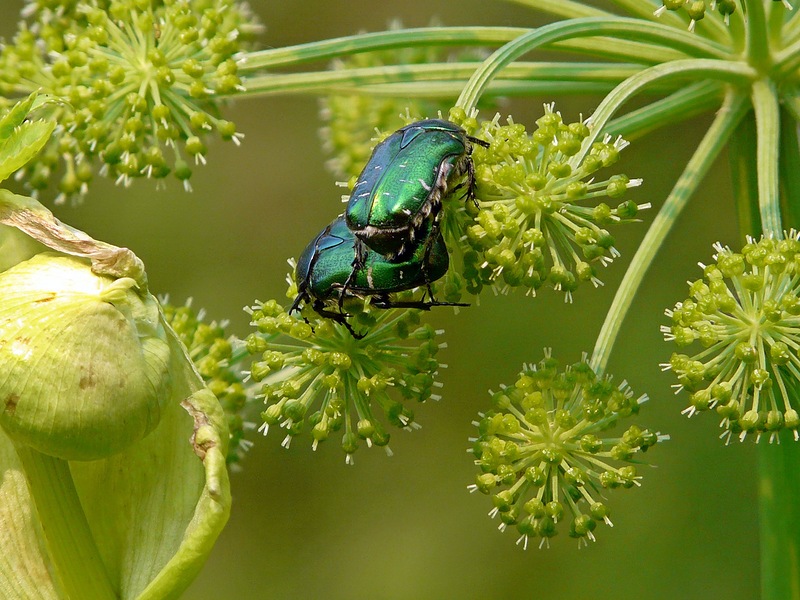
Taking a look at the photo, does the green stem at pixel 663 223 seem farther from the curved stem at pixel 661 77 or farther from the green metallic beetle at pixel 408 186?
the green metallic beetle at pixel 408 186

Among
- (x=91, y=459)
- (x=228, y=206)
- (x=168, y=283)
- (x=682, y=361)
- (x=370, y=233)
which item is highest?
(x=228, y=206)

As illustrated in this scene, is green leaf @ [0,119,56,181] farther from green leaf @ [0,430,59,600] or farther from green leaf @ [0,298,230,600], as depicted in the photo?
green leaf @ [0,430,59,600]

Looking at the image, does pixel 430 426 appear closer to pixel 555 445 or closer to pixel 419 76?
pixel 419 76

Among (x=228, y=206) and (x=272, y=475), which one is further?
(x=228, y=206)

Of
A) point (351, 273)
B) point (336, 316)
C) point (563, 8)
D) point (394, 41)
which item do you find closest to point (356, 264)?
point (351, 273)

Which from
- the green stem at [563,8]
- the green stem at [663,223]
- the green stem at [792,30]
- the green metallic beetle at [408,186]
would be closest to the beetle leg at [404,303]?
the green metallic beetle at [408,186]

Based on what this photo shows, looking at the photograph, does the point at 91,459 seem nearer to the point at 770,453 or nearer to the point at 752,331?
the point at 752,331

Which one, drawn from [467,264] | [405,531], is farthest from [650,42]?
[405,531]

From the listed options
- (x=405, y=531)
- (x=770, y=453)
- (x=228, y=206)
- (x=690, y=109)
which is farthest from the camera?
(x=228, y=206)
